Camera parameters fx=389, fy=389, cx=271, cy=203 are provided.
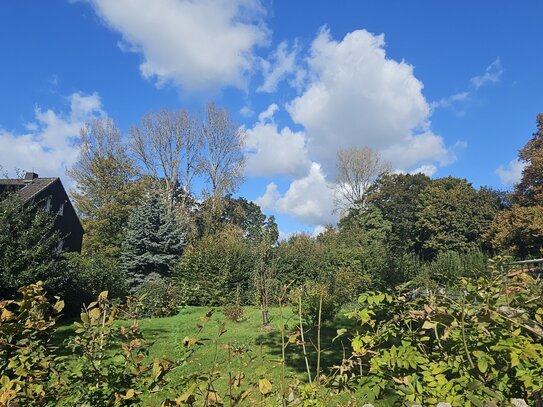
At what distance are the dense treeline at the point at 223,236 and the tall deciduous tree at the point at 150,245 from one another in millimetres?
55

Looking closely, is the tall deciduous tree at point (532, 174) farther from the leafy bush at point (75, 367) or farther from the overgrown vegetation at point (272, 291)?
the leafy bush at point (75, 367)

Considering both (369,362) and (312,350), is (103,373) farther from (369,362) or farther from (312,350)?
(312,350)

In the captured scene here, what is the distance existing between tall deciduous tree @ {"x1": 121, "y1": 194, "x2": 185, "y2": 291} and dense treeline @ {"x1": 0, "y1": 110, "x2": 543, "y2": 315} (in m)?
0.06

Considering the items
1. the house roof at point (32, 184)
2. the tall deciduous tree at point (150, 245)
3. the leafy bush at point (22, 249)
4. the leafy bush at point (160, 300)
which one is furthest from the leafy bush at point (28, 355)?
the house roof at point (32, 184)

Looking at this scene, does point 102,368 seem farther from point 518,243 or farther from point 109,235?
point 109,235

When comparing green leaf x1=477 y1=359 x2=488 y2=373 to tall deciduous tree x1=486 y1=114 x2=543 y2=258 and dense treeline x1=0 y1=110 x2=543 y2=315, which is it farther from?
tall deciduous tree x1=486 y1=114 x2=543 y2=258

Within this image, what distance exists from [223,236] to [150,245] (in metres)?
5.21

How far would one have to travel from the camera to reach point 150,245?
18281 mm

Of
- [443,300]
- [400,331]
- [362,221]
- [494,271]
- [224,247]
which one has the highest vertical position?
[362,221]

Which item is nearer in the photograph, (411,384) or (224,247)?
(411,384)

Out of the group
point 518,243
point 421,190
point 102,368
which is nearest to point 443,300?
point 102,368

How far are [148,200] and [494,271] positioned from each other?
63.2 feet

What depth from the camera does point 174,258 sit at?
1866 cm

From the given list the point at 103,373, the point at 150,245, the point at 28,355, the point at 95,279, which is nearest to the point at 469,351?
the point at 103,373
